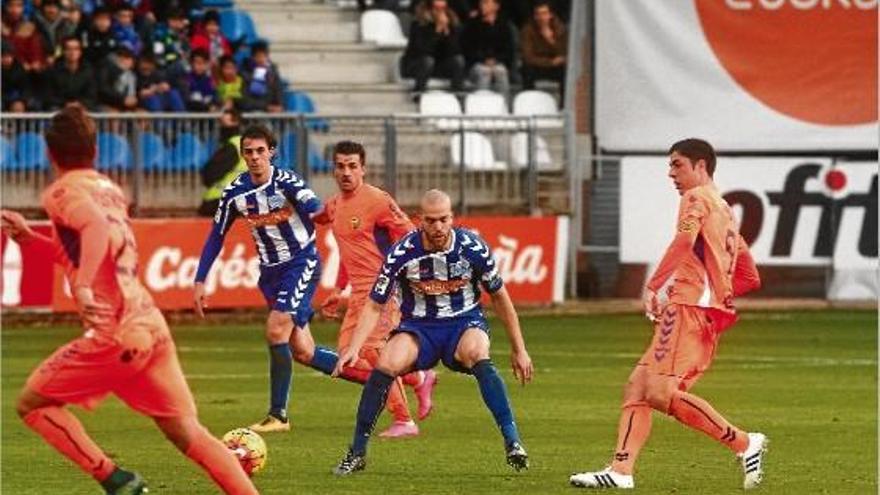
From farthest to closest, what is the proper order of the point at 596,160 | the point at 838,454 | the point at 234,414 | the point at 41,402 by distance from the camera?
the point at 596,160
the point at 234,414
the point at 838,454
the point at 41,402

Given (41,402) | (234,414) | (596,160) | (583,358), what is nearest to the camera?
(41,402)

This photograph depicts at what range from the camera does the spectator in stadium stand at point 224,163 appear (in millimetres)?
28422

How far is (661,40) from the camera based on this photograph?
107 ft

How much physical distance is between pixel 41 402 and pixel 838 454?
641 centimetres

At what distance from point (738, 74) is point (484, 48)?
12.0 feet

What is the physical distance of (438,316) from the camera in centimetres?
1542

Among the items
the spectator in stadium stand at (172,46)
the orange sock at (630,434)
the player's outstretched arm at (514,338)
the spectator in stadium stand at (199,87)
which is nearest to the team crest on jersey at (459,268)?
the player's outstretched arm at (514,338)

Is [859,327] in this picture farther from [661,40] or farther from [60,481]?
[60,481]

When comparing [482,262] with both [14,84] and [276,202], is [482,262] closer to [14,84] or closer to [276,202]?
[276,202]

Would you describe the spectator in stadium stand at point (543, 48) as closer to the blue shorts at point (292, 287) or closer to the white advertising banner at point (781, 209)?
the white advertising banner at point (781, 209)

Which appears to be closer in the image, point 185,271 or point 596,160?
point 185,271

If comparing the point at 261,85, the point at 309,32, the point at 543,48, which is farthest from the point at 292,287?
the point at 309,32

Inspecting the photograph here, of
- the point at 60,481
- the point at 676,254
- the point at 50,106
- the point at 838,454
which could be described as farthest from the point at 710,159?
the point at 50,106

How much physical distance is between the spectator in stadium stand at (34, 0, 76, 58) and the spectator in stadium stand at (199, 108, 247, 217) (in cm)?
309
